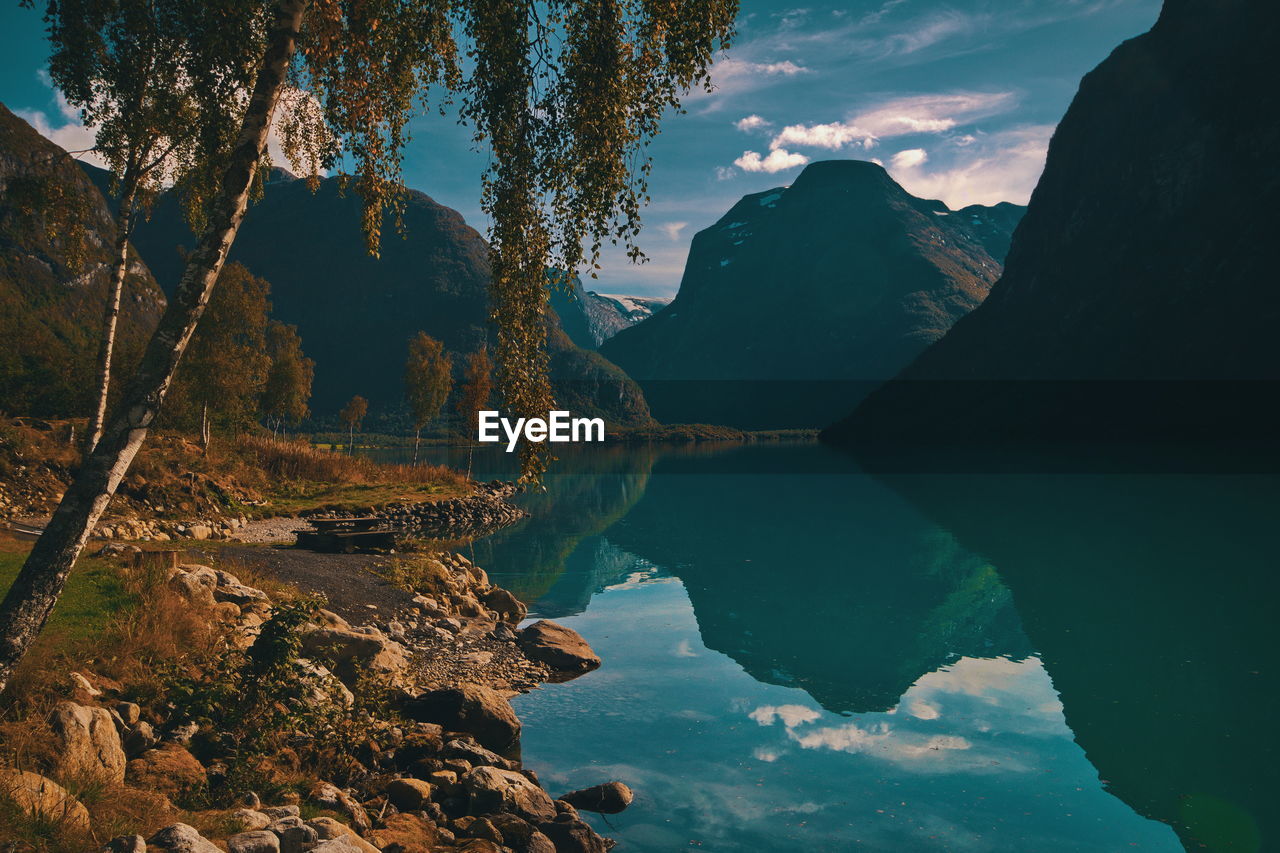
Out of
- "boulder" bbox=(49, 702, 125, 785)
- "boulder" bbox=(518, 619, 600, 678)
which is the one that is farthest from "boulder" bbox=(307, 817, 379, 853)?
"boulder" bbox=(518, 619, 600, 678)

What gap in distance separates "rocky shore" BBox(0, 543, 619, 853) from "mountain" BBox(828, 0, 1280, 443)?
4966 inches

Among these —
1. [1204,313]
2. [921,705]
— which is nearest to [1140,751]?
[921,705]

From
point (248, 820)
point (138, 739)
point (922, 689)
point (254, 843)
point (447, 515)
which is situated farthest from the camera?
point (447, 515)

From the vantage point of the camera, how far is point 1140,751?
13.6 m

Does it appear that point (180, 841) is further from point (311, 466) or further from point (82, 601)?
point (311, 466)

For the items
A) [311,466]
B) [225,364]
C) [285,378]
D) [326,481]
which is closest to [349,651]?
[225,364]

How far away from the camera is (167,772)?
25.2 ft

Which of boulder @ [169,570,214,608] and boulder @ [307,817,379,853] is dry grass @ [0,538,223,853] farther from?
boulder @ [307,817,379,853]

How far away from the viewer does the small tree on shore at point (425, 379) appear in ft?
220

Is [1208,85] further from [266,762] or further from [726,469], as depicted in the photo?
[266,762]

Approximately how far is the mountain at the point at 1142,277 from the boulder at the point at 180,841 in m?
131

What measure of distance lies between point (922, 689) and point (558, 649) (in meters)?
8.71

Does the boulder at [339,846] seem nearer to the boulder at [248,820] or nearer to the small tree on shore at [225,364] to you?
the boulder at [248,820]

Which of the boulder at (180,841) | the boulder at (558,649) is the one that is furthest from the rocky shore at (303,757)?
the boulder at (558,649)
